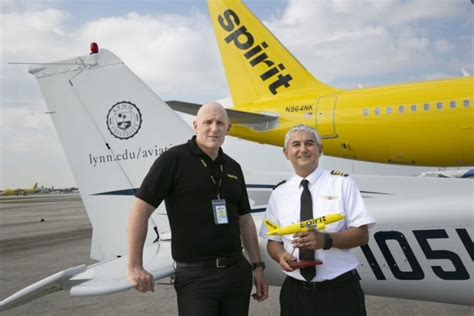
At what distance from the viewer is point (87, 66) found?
3.54 meters

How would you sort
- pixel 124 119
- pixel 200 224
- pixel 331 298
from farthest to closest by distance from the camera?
pixel 124 119 < pixel 200 224 < pixel 331 298

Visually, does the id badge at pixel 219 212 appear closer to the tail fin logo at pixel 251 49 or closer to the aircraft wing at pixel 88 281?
the aircraft wing at pixel 88 281

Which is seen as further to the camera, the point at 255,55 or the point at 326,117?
the point at 255,55

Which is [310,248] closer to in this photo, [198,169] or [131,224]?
[198,169]

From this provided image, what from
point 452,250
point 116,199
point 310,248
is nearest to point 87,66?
point 116,199

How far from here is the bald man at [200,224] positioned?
2.01 m

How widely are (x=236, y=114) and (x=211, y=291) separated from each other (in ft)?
22.2

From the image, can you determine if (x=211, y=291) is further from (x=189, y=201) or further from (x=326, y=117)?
(x=326, y=117)

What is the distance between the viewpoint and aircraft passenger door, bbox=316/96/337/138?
893 cm

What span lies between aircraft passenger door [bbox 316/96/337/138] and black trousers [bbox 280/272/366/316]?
7180 mm

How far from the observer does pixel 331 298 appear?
1.97 m

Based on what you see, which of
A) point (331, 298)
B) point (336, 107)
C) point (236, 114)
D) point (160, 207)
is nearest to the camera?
point (331, 298)

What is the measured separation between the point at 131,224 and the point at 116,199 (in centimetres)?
165

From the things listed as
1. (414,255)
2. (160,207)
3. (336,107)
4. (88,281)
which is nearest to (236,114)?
(336,107)
